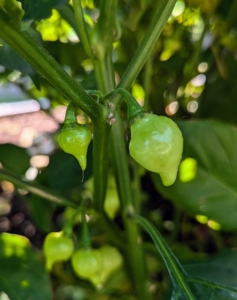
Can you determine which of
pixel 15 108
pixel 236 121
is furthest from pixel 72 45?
pixel 15 108

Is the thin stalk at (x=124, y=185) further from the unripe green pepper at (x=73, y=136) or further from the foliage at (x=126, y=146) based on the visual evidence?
the unripe green pepper at (x=73, y=136)

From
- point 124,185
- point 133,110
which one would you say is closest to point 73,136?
point 133,110

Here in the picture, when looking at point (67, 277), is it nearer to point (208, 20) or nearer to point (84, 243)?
point (84, 243)

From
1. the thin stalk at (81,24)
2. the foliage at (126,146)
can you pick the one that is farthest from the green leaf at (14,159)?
the thin stalk at (81,24)

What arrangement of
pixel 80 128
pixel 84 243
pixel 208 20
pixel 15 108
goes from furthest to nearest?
pixel 15 108, pixel 208 20, pixel 84 243, pixel 80 128

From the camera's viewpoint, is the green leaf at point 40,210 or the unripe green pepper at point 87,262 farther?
the green leaf at point 40,210

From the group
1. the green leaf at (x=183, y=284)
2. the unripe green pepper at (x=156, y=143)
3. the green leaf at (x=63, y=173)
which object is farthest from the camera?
the green leaf at (x=63, y=173)

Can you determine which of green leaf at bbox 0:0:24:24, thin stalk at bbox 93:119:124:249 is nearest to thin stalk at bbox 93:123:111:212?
thin stalk at bbox 93:119:124:249

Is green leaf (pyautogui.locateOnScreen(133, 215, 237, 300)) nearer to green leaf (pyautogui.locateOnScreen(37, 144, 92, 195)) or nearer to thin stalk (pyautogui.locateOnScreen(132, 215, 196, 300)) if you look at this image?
thin stalk (pyautogui.locateOnScreen(132, 215, 196, 300))
